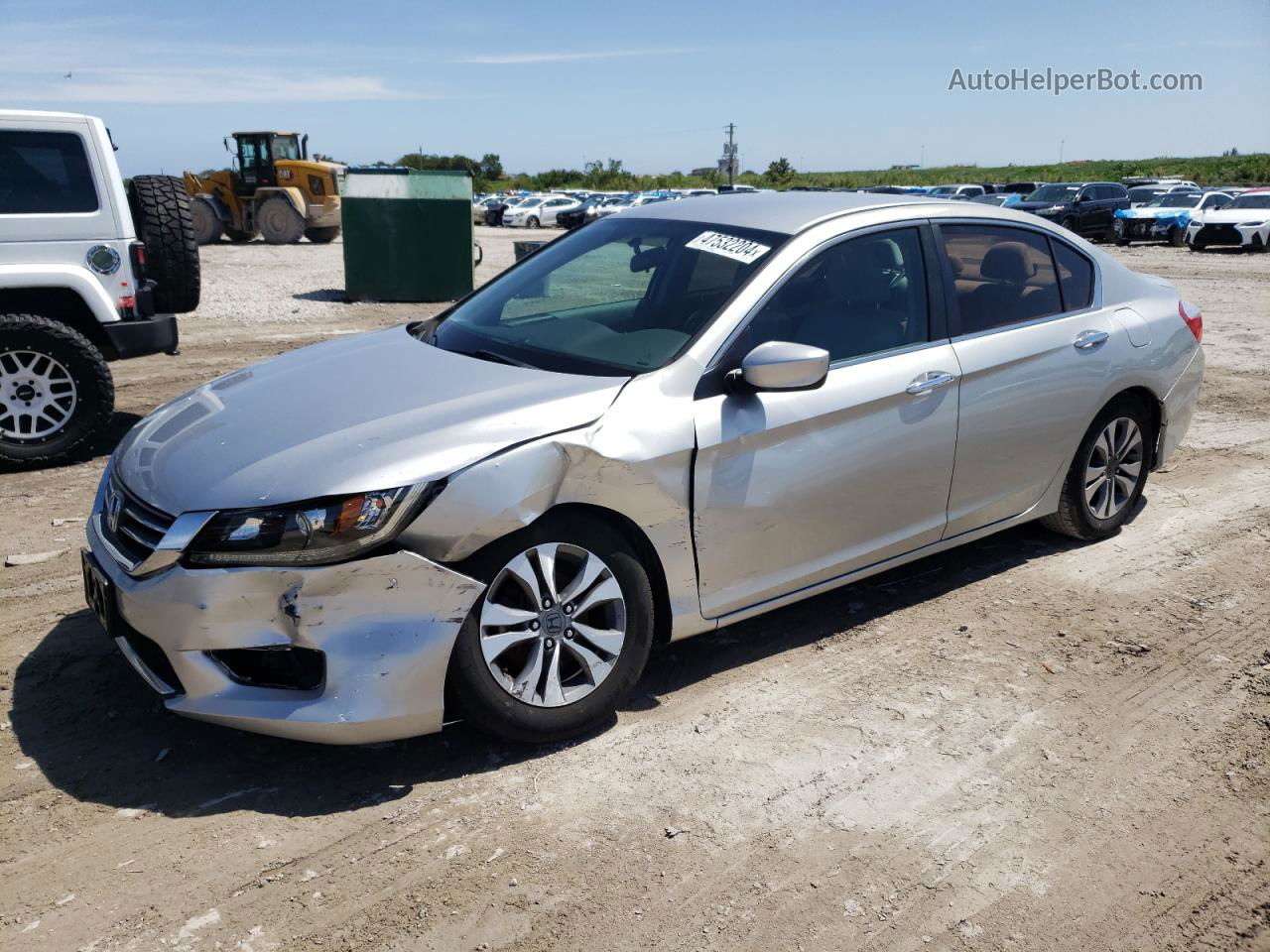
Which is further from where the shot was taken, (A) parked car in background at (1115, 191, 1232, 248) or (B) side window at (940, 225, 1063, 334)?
(A) parked car in background at (1115, 191, 1232, 248)

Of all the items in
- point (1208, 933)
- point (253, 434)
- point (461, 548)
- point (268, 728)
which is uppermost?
point (253, 434)

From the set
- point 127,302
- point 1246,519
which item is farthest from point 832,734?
point 127,302

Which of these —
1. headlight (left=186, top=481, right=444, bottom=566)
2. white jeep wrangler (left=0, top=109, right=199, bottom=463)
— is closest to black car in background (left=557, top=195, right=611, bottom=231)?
white jeep wrangler (left=0, top=109, right=199, bottom=463)

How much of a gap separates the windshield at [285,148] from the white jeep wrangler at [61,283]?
24.0 metres

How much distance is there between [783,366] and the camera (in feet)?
11.7

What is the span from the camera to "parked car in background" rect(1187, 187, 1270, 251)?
1014 inches

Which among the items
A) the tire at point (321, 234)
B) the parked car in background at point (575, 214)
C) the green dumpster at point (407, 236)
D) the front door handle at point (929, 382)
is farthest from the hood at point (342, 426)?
the parked car in background at point (575, 214)

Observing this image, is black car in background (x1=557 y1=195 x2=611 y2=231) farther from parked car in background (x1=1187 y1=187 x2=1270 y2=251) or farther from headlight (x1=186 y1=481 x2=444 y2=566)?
headlight (x1=186 y1=481 x2=444 y2=566)

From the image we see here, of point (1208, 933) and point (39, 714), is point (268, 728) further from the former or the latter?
point (1208, 933)

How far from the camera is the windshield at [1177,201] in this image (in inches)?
1152

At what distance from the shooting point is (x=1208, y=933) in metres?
2.67

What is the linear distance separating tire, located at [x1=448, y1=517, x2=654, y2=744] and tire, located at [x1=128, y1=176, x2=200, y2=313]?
517 cm

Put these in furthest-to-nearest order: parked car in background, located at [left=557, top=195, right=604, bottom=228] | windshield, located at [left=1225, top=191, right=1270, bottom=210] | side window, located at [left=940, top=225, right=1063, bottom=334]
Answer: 1. parked car in background, located at [left=557, top=195, right=604, bottom=228]
2. windshield, located at [left=1225, top=191, right=1270, bottom=210]
3. side window, located at [left=940, top=225, right=1063, bottom=334]

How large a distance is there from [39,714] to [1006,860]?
305cm
